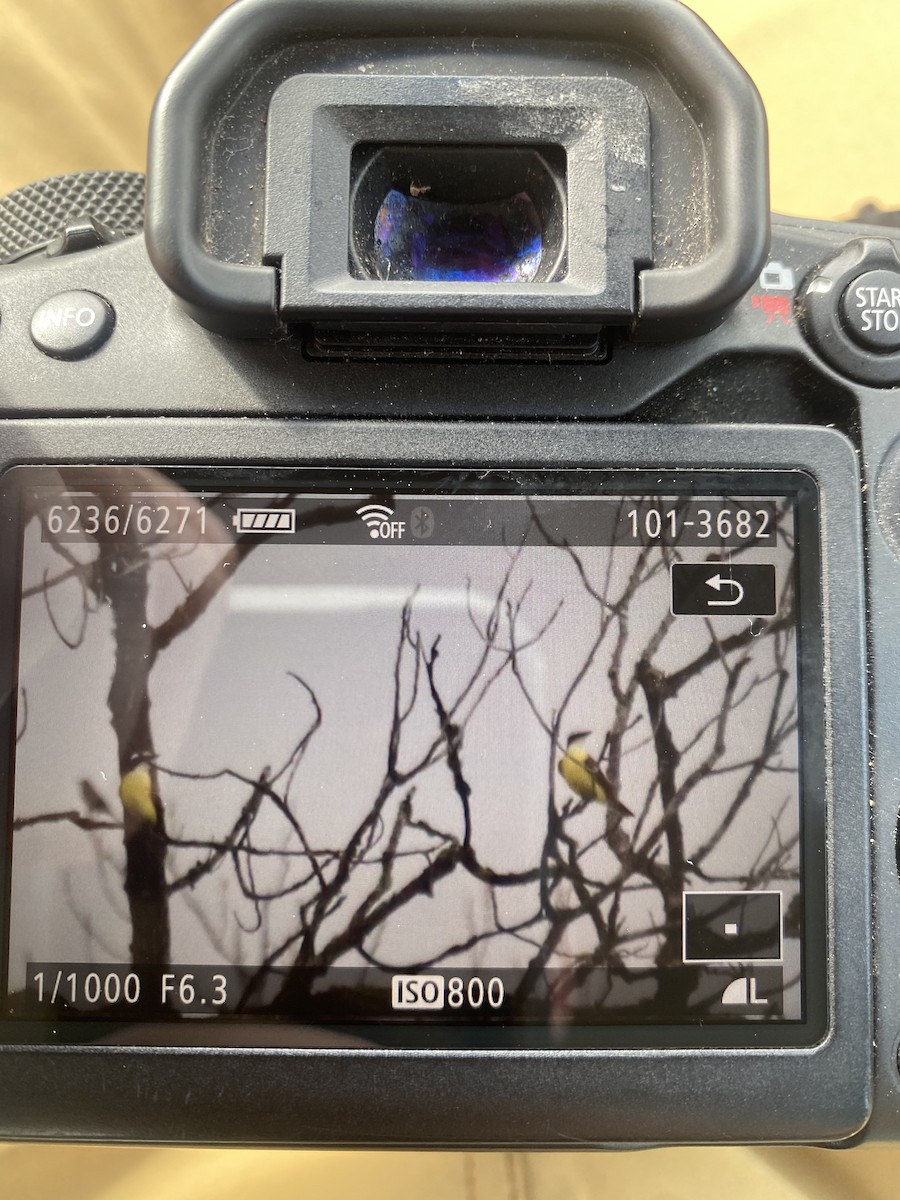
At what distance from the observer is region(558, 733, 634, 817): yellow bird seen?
1.14 feet

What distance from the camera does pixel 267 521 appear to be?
36 cm

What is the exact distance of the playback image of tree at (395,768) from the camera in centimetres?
35

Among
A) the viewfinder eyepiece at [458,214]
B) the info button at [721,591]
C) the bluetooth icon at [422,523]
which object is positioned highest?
the viewfinder eyepiece at [458,214]

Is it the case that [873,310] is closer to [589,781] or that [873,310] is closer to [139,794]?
[589,781]

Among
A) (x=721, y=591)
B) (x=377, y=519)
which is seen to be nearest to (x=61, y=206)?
(x=377, y=519)

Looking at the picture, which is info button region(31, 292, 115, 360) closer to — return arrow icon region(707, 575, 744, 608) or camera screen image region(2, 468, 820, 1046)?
camera screen image region(2, 468, 820, 1046)

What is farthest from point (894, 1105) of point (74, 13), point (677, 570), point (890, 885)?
point (74, 13)

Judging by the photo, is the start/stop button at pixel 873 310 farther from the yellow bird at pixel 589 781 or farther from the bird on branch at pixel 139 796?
the bird on branch at pixel 139 796

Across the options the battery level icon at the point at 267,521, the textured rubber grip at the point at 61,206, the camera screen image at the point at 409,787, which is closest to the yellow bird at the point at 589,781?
the camera screen image at the point at 409,787

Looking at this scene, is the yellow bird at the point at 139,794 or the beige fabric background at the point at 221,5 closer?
the yellow bird at the point at 139,794

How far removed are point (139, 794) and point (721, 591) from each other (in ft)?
0.68

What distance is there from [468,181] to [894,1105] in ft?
1.13

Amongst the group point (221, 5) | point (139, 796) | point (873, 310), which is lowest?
point (139, 796)

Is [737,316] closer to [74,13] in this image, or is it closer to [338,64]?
[338,64]
